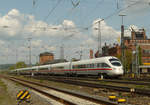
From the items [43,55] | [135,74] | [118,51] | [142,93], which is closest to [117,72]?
[135,74]

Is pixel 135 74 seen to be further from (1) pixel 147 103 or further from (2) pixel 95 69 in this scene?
(1) pixel 147 103

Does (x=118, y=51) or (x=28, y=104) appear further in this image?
(x=118, y=51)

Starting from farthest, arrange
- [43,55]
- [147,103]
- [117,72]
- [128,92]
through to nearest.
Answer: [43,55] → [117,72] → [128,92] → [147,103]

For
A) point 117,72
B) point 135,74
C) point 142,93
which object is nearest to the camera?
point 142,93

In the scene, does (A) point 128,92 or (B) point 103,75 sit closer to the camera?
(A) point 128,92

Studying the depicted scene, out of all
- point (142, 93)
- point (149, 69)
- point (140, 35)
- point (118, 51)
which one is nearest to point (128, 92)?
point (142, 93)

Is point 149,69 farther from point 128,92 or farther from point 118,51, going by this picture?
point 128,92

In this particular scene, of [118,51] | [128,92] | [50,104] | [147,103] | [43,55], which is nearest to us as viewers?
[147,103]

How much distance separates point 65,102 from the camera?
12.4 m

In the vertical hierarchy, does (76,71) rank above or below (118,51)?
below

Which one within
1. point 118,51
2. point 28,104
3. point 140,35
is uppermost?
point 140,35

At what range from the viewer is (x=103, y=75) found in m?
34.5

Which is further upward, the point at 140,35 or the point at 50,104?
the point at 140,35

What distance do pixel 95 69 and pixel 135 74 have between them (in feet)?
27.8
